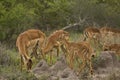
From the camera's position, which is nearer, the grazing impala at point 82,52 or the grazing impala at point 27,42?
the grazing impala at point 27,42

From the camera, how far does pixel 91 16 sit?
2797 centimetres

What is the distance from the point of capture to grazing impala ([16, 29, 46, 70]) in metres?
13.1

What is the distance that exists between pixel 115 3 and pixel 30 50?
39.2ft

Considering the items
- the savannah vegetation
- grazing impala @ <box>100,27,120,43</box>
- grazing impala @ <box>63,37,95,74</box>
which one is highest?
the savannah vegetation

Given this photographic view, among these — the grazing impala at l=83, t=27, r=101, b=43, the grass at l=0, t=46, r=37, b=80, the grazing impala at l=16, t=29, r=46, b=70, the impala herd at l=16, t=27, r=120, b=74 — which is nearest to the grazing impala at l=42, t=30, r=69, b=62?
the impala herd at l=16, t=27, r=120, b=74


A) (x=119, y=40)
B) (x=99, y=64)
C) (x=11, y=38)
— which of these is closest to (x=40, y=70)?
(x=99, y=64)

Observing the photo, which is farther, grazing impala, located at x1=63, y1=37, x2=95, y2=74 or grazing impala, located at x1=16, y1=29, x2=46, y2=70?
grazing impala, located at x1=63, y1=37, x2=95, y2=74

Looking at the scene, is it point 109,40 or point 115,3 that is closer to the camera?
point 109,40

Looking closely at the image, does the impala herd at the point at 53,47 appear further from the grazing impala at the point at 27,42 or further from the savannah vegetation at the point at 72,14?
the savannah vegetation at the point at 72,14

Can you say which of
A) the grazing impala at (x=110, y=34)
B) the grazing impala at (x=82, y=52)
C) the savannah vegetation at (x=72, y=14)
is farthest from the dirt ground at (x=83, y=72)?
the savannah vegetation at (x=72, y=14)

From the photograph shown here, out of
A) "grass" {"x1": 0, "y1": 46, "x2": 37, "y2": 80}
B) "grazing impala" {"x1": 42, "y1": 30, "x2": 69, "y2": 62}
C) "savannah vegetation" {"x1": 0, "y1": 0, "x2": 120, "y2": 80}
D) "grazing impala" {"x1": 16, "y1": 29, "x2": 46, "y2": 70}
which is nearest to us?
"grass" {"x1": 0, "y1": 46, "x2": 37, "y2": 80}

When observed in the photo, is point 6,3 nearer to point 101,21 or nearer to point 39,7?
point 39,7

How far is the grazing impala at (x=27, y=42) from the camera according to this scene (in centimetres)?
1309

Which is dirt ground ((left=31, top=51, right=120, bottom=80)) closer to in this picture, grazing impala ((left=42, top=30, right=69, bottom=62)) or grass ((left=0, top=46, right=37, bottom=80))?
grass ((left=0, top=46, right=37, bottom=80))
